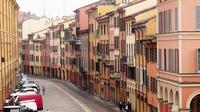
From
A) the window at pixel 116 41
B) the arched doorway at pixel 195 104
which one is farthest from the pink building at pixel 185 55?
the window at pixel 116 41

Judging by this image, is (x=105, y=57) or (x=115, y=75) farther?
(x=105, y=57)

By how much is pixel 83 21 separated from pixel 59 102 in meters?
38.9

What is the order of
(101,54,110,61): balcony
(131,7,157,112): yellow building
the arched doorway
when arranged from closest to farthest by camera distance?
the arched doorway → (131,7,157,112): yellow building → (101,54,110,61): balcony

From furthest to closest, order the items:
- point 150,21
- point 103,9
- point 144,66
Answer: point 103,9, point 144,66, point 150,21

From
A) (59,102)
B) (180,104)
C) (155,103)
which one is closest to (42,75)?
(59,102)

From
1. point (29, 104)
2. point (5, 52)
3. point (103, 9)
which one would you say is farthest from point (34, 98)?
point (103, 9)

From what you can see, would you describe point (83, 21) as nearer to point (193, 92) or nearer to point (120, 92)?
point (120, 92)

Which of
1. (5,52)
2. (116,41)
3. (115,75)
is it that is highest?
(116,41)

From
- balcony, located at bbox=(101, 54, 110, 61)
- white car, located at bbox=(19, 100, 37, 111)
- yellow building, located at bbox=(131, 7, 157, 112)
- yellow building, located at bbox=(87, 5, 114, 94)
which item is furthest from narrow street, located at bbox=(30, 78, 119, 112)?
white car, located at bbox=(19, 100, 37, 111)

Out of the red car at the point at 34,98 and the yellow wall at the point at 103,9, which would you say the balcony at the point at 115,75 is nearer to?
the yellow wall at the point at 103,9

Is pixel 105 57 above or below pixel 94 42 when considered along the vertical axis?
below

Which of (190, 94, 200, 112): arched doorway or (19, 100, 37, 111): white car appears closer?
(190, 94, 200, 112): arched doorway

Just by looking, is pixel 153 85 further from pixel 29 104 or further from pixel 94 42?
pixel 94 42

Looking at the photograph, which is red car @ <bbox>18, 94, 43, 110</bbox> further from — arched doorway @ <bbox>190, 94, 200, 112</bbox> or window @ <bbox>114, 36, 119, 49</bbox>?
arched doorway @ <bbox>190, 94, 200, 112</bbox>
